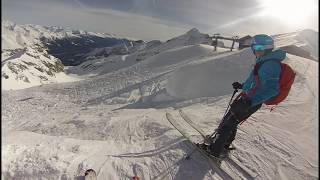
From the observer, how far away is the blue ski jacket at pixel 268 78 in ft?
23.9

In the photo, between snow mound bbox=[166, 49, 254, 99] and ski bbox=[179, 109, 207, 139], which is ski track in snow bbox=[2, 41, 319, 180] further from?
snow mound bbox=[166, 49, 254, 99]

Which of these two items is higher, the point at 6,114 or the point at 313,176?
the point at 313,176

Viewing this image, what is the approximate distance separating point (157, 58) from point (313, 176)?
121 ft

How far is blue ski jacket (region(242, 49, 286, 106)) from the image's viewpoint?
23.9 ft

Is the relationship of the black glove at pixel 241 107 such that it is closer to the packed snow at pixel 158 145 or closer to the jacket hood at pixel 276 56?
the jacket hood at pixel 276 56

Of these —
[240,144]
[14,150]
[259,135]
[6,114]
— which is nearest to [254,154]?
[240,144]

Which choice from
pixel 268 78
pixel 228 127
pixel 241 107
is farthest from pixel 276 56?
pixel 228 127

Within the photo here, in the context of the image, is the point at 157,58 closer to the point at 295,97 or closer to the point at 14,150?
the point at 295,97

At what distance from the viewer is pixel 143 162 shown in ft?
26.2

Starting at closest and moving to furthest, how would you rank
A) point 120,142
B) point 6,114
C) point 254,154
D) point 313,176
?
point 313,176, point 254,154, point 120,142, point 6,114

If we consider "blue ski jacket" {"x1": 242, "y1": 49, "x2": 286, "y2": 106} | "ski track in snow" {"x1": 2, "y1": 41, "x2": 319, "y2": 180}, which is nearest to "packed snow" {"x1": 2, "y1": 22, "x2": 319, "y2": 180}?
"ski track in snow" {"x1": 2, "y1": 41, "x2": 319, "y2": 180}

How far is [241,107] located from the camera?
780cm

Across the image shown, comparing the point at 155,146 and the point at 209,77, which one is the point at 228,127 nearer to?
the point at 155,146

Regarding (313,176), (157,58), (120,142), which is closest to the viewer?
(313,176)
